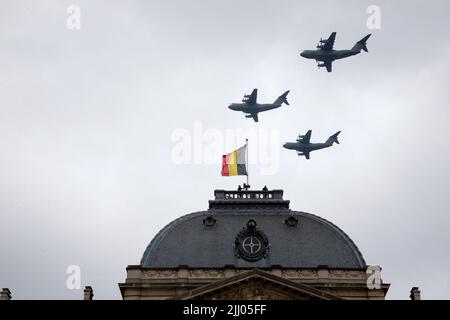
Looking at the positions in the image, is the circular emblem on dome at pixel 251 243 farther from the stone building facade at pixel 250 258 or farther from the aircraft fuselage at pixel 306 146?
the aircraft fuselage at pixel 306 146

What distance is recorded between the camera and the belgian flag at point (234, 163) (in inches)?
2763

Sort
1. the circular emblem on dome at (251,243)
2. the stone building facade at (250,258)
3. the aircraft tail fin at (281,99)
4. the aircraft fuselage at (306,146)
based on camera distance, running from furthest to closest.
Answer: the aircraft fuselage at (306,146), the aircraft tail fin at (281,99), the circular emblem on dome at (251,243), the stone building facade at (250,258)


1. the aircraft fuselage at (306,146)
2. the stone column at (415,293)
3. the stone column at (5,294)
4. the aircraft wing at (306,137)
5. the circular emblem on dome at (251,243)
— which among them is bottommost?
the stone column at (415,293)

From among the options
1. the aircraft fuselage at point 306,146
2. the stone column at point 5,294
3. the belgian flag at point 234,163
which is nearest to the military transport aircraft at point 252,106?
the aircraft fuselage at point 306,146

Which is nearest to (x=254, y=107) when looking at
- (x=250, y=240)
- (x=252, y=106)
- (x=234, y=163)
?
(x=252, y=106)

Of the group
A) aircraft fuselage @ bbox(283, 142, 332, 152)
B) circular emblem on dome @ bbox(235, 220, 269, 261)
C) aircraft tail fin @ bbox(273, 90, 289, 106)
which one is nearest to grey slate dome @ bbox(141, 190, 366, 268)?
circular emblem on dome @ bbox(235, 220, 269, 261)

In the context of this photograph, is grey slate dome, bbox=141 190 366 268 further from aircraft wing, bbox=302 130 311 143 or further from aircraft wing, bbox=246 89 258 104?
aircraft wing, bbox=302 130 311 143

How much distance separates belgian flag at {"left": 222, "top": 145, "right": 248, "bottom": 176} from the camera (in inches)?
2763

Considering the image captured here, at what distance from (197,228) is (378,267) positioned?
49.1 feet

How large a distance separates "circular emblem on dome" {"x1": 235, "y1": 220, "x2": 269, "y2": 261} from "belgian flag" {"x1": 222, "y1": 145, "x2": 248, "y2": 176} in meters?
9.10

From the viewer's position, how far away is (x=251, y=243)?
6147 centimetres

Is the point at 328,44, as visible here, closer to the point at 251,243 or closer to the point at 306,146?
the point at 306,146
